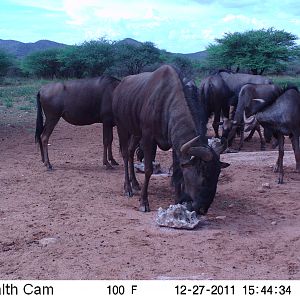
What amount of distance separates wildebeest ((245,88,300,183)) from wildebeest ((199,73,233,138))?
476 centimetres

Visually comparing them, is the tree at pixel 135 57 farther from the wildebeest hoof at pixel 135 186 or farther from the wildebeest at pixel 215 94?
the wildebeest hoof at pixel 135 186

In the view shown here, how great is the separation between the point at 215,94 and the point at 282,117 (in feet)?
17.9

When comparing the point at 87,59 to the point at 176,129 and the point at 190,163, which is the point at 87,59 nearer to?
the point at 176,129

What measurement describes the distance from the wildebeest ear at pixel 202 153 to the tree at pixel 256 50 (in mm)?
30220

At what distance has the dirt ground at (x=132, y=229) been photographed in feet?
17.8

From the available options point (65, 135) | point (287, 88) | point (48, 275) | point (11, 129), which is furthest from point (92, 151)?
point (48, 275)

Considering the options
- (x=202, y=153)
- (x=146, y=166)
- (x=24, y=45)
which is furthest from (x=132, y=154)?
(x=24, y=45)

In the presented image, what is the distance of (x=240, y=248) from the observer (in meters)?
6.04

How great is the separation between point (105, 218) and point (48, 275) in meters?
2.00

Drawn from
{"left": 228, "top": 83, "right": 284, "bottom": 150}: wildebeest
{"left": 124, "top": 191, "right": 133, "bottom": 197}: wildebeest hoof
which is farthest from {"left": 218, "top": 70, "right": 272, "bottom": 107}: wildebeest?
{"left": 124, "top": 191, "right": 133, "bottom": 197}: wildebeest hoof

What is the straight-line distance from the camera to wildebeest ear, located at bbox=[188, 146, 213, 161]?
Result: 6548 millimetres

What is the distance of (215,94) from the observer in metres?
15.1
